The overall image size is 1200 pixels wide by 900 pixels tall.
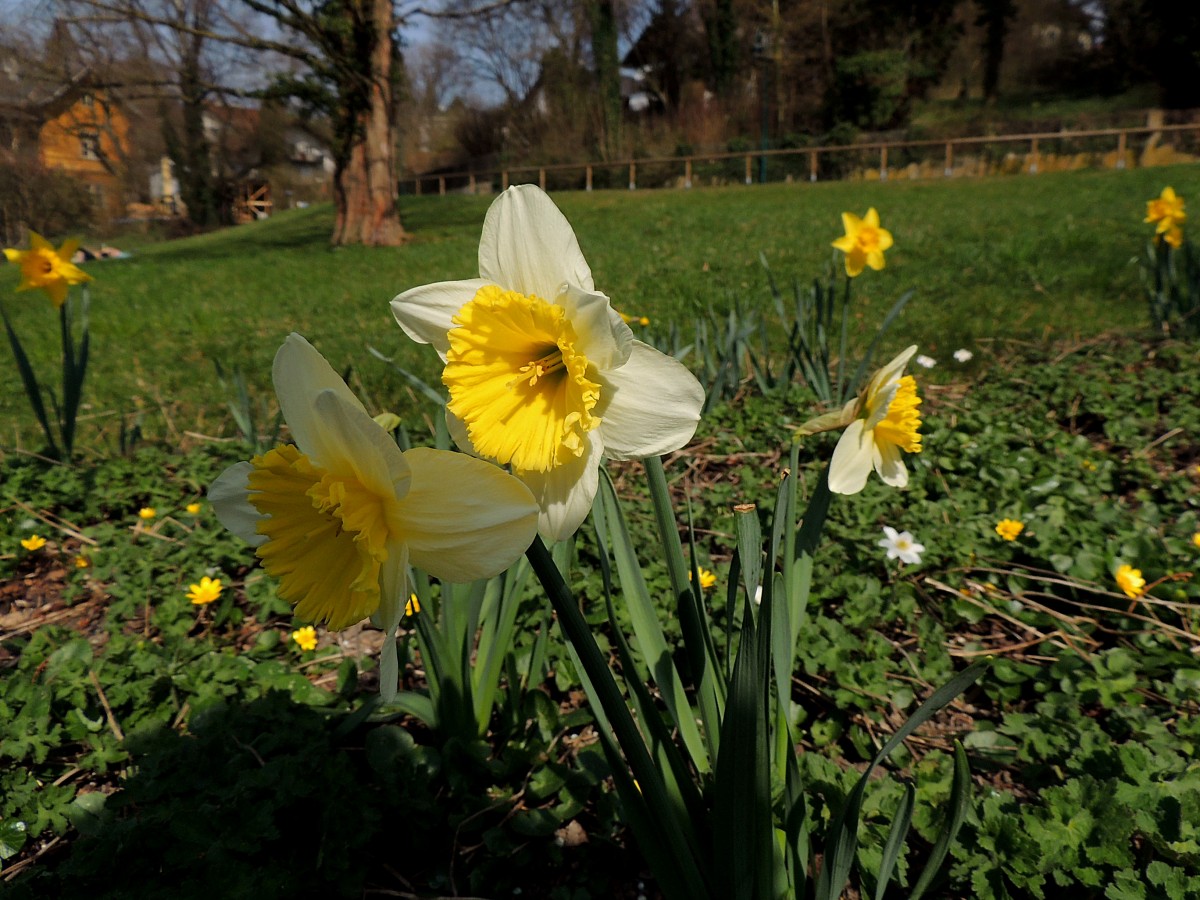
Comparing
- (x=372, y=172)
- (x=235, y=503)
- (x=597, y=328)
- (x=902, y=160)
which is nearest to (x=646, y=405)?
(x=597, y=328)

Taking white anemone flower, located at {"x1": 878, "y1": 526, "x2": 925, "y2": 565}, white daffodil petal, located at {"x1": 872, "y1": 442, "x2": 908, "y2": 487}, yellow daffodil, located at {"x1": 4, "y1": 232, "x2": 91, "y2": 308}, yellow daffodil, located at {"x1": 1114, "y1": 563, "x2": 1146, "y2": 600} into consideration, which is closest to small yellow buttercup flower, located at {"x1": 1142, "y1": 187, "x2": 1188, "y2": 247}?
yellow daffodil, located at {"x1": 1114, "y1": 563, "x2": 1146, "y2": 600}

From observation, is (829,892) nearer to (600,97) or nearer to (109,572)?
(109,572)

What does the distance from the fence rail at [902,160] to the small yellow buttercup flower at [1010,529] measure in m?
12.8

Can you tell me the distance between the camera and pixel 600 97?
2519 centimetres

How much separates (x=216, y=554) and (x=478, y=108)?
110 feet

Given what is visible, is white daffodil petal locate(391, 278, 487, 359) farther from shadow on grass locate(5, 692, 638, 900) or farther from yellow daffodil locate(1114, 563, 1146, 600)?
yellow daffodil locate(1114, 563, 1146, 600)

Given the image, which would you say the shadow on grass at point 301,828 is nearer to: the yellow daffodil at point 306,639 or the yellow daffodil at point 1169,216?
the yellow daffodil at point 306,639

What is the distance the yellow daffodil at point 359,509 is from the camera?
58 centimetres

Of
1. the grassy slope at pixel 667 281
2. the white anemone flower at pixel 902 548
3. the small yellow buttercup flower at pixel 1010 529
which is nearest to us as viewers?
the white anemone flower at pixel 902 548

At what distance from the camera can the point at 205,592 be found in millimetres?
1839

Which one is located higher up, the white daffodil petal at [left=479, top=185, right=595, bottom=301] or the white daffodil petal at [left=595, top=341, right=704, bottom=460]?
the white daffodil petal at [left=479, top=185, right=595, bottom=301]

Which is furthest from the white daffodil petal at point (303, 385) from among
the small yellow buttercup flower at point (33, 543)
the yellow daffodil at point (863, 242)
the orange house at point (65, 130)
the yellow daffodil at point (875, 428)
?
the orange house at point (65, 130)

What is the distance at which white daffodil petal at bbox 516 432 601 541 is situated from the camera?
2.17 ft

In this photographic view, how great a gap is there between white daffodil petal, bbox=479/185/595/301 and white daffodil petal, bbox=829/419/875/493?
1.59 feet
